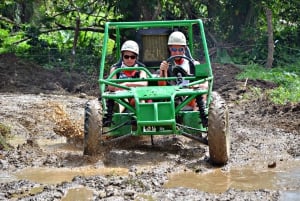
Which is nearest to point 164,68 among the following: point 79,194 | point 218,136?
point 218,136

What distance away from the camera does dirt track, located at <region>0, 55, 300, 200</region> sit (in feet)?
16.5

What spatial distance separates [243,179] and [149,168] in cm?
94

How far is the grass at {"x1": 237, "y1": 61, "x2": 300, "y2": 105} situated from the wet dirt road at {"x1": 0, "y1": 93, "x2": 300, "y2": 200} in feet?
5.92

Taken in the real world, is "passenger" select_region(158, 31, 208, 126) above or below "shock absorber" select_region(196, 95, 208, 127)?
above

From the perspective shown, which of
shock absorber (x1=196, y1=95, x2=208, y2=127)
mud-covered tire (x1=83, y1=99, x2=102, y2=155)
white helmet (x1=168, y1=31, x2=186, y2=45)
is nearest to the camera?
mud-covered tire (x1=83, y1=99, x2=102, y2=155)

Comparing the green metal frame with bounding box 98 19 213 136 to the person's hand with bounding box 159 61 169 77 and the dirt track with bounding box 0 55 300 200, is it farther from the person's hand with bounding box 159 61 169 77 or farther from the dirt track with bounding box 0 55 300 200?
the dirt track with bounding box 0 55 300 200

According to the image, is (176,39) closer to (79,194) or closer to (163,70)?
(163,70)

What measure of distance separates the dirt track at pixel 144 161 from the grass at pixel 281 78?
1.16ft

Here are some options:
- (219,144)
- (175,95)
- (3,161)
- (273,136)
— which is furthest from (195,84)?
(3,161)

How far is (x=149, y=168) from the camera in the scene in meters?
6.00

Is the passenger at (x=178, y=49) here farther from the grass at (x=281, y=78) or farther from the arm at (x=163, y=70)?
the grass at (x=281, y=78)

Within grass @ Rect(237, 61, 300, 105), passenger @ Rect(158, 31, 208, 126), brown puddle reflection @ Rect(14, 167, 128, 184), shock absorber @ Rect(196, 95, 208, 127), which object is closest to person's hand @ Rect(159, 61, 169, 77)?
passenger @ Rect(158, 31, 208, 126)

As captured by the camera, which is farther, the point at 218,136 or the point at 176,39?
the point at 176,39

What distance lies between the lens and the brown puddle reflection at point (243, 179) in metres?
5.31
